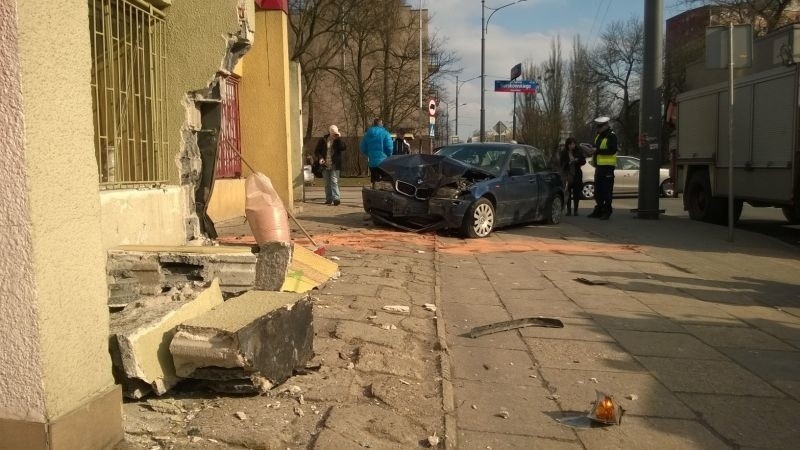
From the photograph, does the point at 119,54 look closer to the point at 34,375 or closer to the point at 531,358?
the point at 34,375

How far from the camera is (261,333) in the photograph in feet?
11.4

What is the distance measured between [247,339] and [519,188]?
886cm

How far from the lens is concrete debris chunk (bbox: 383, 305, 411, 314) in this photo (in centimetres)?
563

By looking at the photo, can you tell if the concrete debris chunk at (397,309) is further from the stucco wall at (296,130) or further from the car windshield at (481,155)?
the stucco wall at (296,130)

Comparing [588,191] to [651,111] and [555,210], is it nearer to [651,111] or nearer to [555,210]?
[651,111]

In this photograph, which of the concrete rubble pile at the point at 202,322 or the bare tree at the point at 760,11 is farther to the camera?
the bare tree at the point at 760,11

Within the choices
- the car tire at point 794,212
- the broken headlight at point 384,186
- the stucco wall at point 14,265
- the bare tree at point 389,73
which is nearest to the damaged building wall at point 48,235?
the stucco wall at point 14,265

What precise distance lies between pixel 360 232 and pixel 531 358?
6.21 m

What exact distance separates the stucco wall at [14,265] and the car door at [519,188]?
29.9 feet

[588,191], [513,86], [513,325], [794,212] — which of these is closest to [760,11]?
[513,86]

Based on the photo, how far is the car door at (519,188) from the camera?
11398mm

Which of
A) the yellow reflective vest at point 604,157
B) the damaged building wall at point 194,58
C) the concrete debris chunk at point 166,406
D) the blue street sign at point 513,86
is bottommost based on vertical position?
the concrete debris chunk at point 166,406

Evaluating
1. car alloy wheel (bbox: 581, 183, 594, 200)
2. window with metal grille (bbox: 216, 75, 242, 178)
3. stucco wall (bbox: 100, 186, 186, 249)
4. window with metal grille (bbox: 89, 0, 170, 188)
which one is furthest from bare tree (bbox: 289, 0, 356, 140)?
stucco wall (bbox: 100, 186, 186, 249)

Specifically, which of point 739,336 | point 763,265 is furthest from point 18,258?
point 763,265
